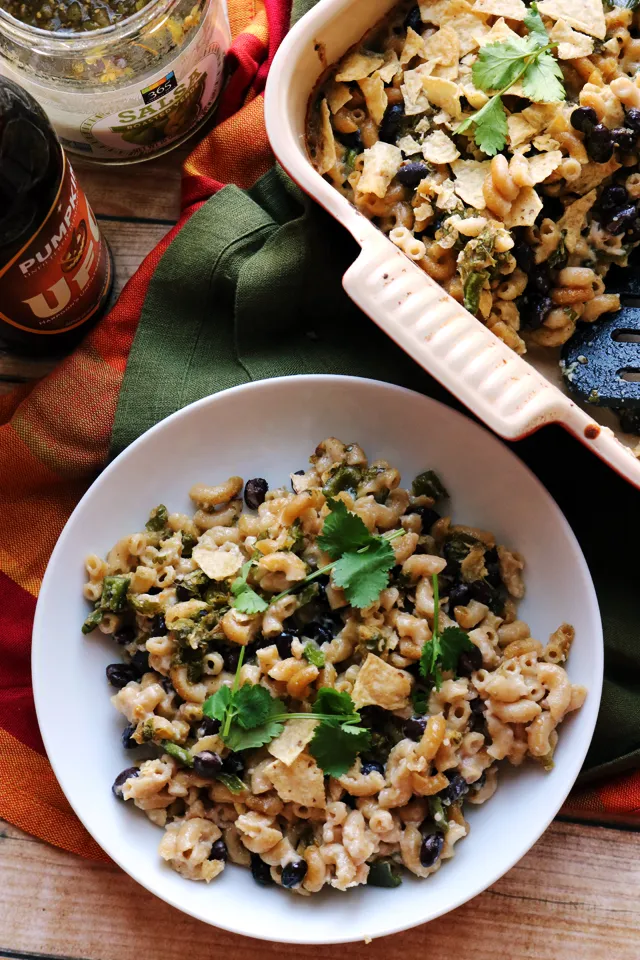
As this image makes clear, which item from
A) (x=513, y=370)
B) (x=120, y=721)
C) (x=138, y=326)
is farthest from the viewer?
(x=138, y=326)

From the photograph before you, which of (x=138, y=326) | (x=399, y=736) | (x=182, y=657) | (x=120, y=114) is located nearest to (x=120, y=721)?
(x=182, y=657)

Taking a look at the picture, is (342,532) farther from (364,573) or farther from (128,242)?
(128,242)

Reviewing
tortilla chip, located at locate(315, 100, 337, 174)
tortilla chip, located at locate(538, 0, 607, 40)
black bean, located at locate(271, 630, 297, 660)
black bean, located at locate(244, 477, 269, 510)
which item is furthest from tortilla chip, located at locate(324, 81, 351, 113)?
black bean, located at locate(271, 630, 297, 660)

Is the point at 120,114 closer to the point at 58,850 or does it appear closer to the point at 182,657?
the point at 182,657

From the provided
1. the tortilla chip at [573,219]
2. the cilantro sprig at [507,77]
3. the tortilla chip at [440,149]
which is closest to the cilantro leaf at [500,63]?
the cilantro sprig at [507,77]

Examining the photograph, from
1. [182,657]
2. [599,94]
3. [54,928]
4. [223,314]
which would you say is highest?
[599,94]

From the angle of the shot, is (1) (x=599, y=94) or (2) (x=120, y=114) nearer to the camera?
(1) (x=599, y=94)

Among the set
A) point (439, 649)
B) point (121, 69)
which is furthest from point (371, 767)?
point (121, 69)
